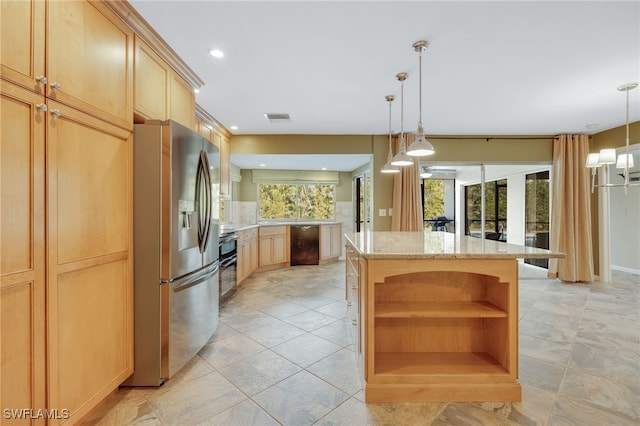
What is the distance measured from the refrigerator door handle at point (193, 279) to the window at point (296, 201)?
414 cm

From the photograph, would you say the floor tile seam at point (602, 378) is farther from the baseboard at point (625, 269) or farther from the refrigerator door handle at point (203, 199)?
the baseboard at point (625, 269)

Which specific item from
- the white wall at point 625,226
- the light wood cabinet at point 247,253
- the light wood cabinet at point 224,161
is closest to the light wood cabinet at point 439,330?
the light wood cabinet at point 247,253

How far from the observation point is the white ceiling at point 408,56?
183cm

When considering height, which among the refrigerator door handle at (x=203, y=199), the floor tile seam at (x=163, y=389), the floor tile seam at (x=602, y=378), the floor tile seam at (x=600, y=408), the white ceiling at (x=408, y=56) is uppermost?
the white ceiling at (x=408, y=56)

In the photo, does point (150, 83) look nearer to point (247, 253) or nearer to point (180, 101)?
point (180, 101)

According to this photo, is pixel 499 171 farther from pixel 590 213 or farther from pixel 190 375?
pixel 190 375

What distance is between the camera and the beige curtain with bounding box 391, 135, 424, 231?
15.0 ft

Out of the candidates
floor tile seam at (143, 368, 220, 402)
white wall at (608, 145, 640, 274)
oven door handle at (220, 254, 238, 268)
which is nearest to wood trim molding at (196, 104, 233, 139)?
oven door handle at (220, 254, 238, 268)

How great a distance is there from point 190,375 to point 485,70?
3.42 m

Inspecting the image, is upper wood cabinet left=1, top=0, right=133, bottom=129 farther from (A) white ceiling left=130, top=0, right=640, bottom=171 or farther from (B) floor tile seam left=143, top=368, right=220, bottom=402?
(B) floor tile seam left=143, top=368, right=220, bottom=402

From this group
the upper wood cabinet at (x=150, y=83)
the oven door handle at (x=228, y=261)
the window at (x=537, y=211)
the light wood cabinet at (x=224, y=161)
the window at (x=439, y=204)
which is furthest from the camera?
the window at (x=439, y=204)

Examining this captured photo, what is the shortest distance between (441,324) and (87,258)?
218 centimetres

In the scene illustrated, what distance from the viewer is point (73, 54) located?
1438 mm

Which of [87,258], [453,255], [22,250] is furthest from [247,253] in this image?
[453,255]
